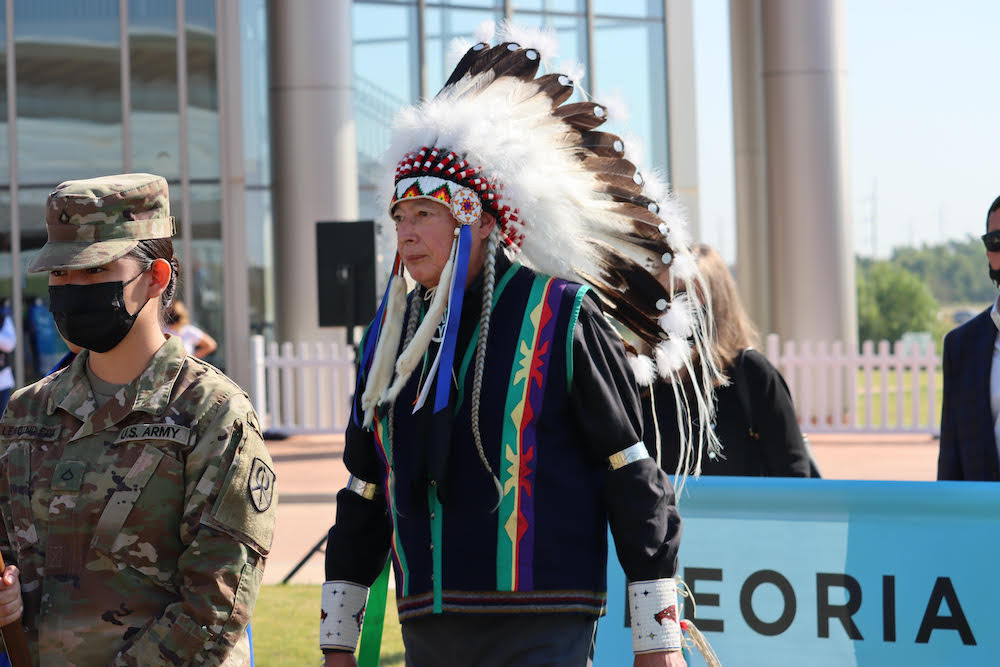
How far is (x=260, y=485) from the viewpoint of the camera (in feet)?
8.06

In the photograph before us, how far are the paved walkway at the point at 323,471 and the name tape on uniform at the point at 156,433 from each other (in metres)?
5.06

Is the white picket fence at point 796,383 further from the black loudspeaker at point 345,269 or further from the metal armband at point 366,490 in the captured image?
the metal armband at point 366,490

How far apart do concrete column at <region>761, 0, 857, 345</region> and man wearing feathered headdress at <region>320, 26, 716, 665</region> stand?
532 inches

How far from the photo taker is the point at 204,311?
1744 centimetres

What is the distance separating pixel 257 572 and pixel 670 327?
1190 mm

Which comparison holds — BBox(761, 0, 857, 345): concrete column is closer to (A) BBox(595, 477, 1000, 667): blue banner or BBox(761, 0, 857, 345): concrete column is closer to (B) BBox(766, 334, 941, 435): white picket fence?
(B) BBox(766, 334, 941, 435): white picket fence

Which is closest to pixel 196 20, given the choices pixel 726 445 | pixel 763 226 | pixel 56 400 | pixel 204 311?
pixel 204 311

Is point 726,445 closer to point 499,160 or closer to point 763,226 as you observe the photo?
point 499,160

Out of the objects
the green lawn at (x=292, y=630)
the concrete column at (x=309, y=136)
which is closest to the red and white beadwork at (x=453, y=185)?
the green lawn at (x=292, y=630)

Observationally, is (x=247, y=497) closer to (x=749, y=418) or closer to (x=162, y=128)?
(x=749, y=418)

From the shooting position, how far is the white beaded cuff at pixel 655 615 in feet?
8.19

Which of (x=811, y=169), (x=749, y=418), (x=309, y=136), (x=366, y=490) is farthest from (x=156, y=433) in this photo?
(x=811, y=169)

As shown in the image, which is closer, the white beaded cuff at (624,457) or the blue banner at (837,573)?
the white beaded cuff at (624,457)

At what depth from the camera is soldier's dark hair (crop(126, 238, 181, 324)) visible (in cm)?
253
